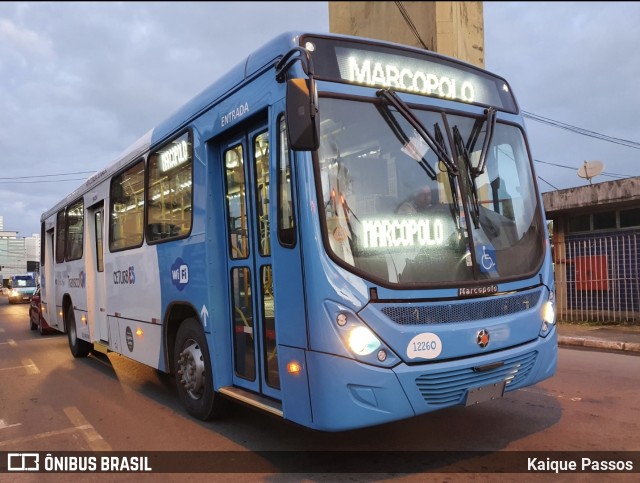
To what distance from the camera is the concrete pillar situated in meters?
16.7

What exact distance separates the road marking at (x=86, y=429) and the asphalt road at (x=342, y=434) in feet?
0.04

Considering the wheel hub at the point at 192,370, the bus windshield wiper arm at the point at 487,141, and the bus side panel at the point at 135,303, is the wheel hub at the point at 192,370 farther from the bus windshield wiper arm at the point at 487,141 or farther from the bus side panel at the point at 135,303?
the bus windshield wiper arm at the point at 487,141

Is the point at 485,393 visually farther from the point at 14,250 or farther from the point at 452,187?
the point at 14,250

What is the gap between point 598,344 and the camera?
1012cm

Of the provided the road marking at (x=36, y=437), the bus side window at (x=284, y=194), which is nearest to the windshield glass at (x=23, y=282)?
the road marking at (x=36, y=437)

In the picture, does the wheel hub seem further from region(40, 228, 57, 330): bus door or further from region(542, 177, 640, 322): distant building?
region(542, 177, 640, 322): distant building

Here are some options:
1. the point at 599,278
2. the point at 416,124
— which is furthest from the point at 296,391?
the point at 599,278

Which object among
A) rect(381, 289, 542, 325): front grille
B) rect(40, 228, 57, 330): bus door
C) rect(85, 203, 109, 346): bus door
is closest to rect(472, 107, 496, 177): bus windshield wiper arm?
rect(381, 289, 542, 325): front grille

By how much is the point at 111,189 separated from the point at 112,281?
52.4 inches

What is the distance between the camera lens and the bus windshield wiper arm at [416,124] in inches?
158

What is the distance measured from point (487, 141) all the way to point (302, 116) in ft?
5.64

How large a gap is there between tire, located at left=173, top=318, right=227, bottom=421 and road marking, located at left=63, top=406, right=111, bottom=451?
89 cm

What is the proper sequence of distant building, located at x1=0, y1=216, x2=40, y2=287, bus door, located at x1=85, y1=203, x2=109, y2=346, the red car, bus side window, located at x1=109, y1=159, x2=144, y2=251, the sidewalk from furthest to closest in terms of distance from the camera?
distant building, located at x1=0, y1=216, x2=40, y2=287, the red car, the sidewalk, bus door, located at x1=85, y1=203, x2=109, y2=346, bus side window, located at x1=109, y1=159, x2=144, y2=251

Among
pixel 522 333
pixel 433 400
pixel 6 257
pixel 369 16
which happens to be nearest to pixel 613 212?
pixel 369 16
